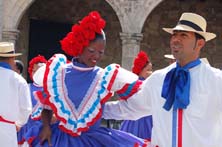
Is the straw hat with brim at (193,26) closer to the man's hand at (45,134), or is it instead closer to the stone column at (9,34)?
the man's hand at (45,134)

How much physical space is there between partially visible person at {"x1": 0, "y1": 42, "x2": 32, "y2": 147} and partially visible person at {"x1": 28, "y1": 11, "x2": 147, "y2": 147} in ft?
2.81

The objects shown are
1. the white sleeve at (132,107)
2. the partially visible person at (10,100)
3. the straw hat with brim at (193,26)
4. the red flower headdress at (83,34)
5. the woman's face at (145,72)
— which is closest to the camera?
the straw hat with brim at (193,26)

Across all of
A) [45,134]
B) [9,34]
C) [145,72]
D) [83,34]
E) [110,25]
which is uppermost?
[110,25]

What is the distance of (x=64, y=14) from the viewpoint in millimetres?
15578

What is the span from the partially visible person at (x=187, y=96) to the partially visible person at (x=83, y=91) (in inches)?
15.2

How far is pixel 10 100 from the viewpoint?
4.71 m

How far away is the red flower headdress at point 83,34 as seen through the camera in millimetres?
3787

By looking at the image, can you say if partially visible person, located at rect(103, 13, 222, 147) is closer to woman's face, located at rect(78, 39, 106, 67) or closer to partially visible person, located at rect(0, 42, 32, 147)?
woman's face, located at rect(78, 39, 106, 67)

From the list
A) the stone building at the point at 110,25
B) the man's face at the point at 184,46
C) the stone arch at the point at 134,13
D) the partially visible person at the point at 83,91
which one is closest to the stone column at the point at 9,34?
the stone building at the point at 110,25

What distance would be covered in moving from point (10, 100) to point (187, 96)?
6.36 ft

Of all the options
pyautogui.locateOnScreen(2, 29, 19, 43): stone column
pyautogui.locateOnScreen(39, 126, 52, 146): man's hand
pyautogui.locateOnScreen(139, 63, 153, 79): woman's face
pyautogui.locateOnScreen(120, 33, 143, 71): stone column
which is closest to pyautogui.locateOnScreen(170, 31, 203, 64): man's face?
pyautogui.locateOnScreen(39, 126, 52, 146): man's hand

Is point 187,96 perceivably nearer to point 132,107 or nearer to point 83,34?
point 132,107

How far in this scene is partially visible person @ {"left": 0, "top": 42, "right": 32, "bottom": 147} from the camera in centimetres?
472

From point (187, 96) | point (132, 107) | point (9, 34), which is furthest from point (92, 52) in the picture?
point (9, 34)
